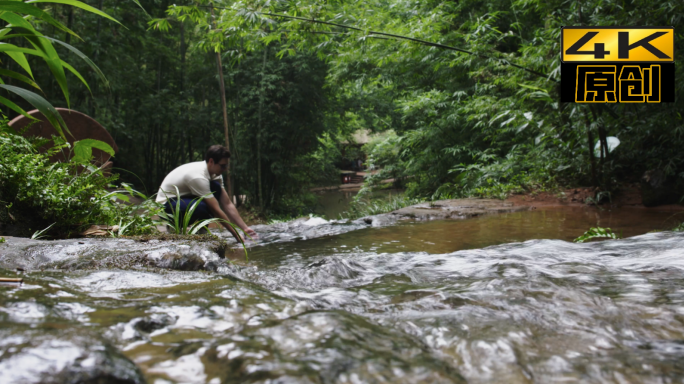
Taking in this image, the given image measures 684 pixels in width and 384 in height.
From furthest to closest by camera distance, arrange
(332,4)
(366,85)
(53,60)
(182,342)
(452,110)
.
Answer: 1. (366,85)
2. (452,110)
3. (332,4)
4. (53,60)
5. (182,342)

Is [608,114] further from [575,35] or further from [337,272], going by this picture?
[337,272]

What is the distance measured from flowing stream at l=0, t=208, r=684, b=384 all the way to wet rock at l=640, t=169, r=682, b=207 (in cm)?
401

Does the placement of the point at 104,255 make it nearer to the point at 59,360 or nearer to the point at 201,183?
the point at 59,360

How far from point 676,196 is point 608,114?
144cm

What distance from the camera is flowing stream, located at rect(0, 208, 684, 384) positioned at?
0.96m

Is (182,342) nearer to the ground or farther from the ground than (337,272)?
farther from the ground

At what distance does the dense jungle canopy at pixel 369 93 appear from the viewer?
581cm

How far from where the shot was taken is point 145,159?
13781mm

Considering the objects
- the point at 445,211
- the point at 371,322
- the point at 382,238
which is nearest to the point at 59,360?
the point at 371,322

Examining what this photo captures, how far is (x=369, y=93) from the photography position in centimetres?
1464

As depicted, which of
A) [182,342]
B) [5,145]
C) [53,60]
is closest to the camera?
[182,342]

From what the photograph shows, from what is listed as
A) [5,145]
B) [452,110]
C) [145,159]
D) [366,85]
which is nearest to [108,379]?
[5,145]

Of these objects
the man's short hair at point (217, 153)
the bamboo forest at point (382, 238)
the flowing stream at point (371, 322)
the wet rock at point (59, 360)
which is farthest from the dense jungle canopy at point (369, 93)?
the wet rock at point (59, 360)

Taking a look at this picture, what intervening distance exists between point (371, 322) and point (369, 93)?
13.9m
